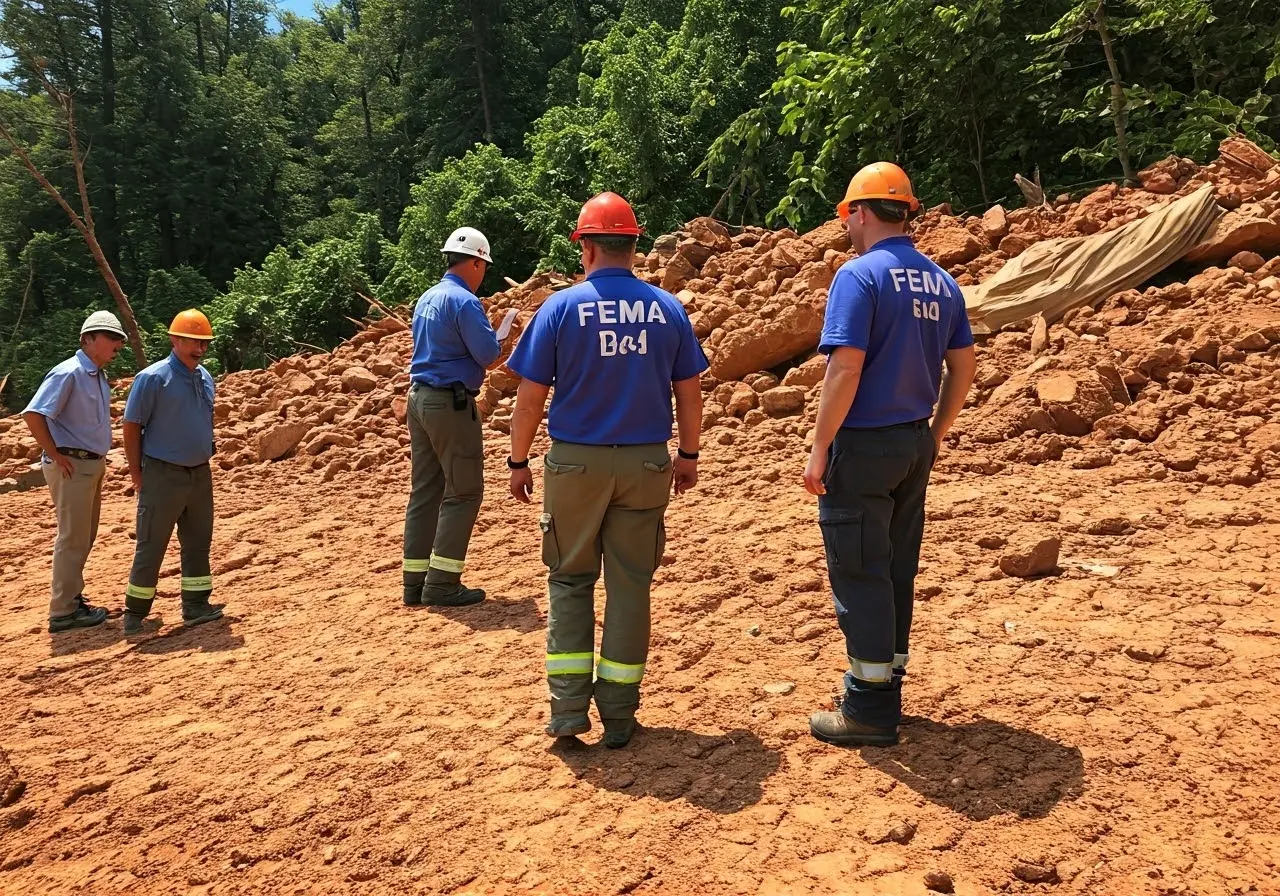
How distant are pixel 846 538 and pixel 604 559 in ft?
2.73

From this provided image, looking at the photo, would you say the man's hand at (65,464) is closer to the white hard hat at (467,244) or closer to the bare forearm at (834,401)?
the white hard hat at (467,244)

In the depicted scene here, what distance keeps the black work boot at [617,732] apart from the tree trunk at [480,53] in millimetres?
27783


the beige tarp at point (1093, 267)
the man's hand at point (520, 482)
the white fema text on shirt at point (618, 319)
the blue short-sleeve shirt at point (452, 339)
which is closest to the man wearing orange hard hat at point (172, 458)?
the blue short-sleeve shirt at point (452, 339)

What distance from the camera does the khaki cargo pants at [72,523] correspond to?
5094 millimetres

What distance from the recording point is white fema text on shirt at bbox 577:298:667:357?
3.09 metres

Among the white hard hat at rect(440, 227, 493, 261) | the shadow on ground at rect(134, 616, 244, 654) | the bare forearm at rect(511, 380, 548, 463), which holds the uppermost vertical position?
the white hard hat at rect(440, 227, 493, 261)

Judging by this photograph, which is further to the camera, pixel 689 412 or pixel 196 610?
pixel 196 610

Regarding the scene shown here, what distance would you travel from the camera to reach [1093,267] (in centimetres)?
693

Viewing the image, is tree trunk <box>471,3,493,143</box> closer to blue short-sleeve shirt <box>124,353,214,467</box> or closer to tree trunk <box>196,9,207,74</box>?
tree trunk <box>196,9,207,74</box>

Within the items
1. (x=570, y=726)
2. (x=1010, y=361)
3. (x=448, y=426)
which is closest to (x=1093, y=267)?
(x=1010, y=361)

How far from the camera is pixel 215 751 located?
350 cm

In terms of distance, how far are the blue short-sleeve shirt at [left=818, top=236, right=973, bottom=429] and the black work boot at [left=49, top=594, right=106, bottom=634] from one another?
4485 millimetres

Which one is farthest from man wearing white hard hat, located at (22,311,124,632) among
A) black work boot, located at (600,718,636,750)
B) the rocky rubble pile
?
black work boot, located at (600,718,636,750)

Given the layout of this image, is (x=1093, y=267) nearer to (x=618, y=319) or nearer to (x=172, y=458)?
(x=618, y=319)
